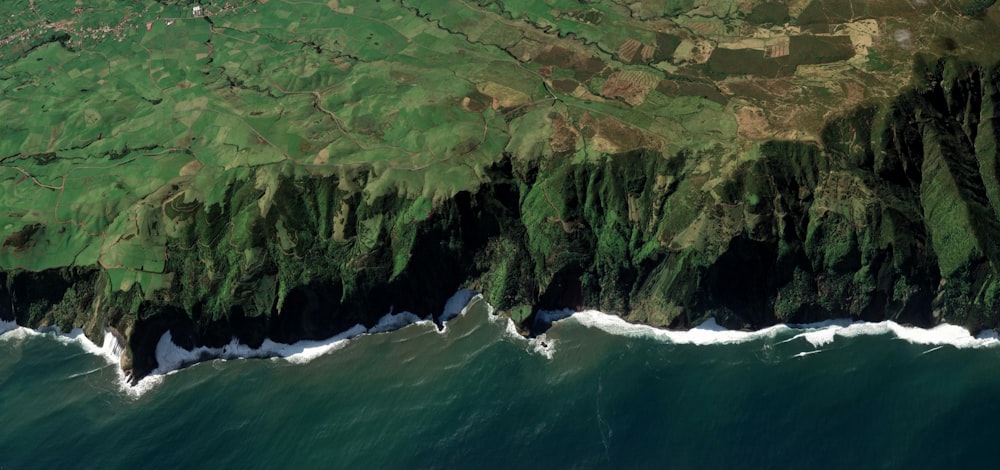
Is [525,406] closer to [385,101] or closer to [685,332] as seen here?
[685,332]

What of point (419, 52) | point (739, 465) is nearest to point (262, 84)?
point (419, 52)

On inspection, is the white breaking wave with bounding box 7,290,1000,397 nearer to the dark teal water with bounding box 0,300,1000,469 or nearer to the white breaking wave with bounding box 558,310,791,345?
the white breaking wave with bounding box 558,310,791,345

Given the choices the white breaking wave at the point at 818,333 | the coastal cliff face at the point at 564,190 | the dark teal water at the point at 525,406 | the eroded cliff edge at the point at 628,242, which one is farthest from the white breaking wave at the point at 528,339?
the coastal cliff face at the point at 564,190

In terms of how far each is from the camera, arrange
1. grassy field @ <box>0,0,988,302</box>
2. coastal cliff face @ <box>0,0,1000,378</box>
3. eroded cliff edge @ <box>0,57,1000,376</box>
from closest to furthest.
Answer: eroded cliff edge @ <box>0,57,1000,376</box>
coastal cliff face @ <box>0,0,1000,378</box>
grassy field @ <box>0,0,988,302</box>

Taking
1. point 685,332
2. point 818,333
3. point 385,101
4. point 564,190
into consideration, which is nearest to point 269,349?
point 385,101

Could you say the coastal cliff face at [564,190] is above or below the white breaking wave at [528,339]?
above

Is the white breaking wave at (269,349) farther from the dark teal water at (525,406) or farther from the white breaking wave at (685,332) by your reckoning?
the white breaking wave at (685,332)

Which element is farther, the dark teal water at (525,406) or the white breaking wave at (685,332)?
the white breaking wave at (685,332)

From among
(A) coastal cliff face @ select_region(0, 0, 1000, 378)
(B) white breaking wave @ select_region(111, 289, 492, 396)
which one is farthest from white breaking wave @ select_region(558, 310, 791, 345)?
(B) white breaking wave @ select_region(111, 289, 492, 396)
